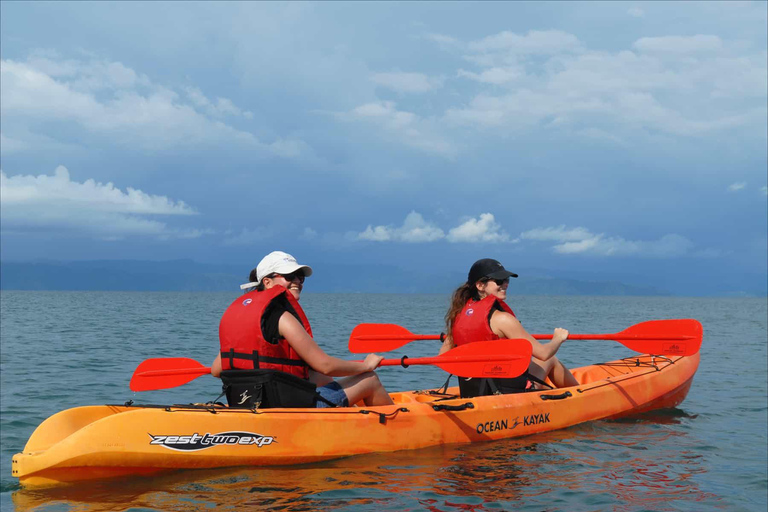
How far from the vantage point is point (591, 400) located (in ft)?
26.2

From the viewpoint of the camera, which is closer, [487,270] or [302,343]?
[302,343]

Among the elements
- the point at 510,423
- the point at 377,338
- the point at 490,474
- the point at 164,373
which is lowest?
the point at 490,474

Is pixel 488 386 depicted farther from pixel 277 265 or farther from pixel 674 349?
pixel 277 265

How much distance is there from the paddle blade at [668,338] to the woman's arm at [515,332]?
5.78 feet

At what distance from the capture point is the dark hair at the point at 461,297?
23.4 feet

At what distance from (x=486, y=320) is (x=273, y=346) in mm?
2485

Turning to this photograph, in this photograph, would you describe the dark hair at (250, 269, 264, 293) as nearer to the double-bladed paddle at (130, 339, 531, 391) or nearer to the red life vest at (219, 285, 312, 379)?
the red life vest at (219, 285, 312, 379)

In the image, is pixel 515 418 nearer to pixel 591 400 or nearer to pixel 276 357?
pixel 591 400

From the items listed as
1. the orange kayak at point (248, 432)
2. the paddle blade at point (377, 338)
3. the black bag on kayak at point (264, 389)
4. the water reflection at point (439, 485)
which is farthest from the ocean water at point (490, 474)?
the paddle blade at point (377, 338)

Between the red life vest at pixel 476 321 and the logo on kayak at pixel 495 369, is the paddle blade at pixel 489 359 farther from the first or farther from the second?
the red life vest at pixel 476 321

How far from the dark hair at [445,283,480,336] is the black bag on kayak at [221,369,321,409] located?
2056 millimetres

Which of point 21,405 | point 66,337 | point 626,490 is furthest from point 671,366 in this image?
point 66,337

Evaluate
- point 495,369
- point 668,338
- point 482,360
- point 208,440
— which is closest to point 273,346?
point 208,440

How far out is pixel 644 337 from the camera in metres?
8.43
